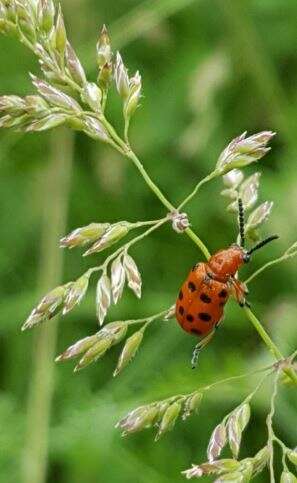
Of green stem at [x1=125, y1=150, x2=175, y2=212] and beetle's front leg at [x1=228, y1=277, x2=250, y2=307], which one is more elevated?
green stem at [x1=125, y1=150, x2=175, y2=212]

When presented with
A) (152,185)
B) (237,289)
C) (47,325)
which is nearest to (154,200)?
(47,325)

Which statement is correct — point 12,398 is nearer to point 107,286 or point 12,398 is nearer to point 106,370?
point 106,370

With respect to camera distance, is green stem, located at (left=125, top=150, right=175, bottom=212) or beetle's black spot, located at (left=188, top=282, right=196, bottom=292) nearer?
green stem, located at (left=125, top=150, right=175, bottom=212)

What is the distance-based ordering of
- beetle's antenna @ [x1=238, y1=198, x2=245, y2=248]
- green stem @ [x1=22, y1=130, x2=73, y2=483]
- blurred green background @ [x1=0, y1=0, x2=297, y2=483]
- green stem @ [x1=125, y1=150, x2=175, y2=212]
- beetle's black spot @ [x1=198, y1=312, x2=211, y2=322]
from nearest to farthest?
1. green stem @ [x1=125, y1=150, x2=175, y2=212]
2. beetle's antenna @ [x1=238, y1=198, x2=245, y2=248]
3. beetle's black spot @ [x1=198, y1=312, x2=211, y2=322]
4. green stem @ [x1=22, y1=130, x2=73, y2=483]
5. blurred green background @ [x1=0, y1=0, x2=297, y2=483]

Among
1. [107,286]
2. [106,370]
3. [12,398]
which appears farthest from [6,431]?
[107,286]

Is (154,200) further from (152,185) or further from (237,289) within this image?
(152,185)

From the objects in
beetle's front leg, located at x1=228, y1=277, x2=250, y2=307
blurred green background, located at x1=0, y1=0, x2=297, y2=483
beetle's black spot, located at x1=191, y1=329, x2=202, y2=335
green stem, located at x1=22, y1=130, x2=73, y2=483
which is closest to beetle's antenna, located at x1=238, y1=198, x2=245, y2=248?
beetle's front leg, located at x1=228, y1=277, x2=250, y2=307

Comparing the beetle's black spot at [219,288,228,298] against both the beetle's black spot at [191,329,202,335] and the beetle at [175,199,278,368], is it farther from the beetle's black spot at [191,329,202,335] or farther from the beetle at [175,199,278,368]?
the beetle's black spot at [191,329,202,335]
